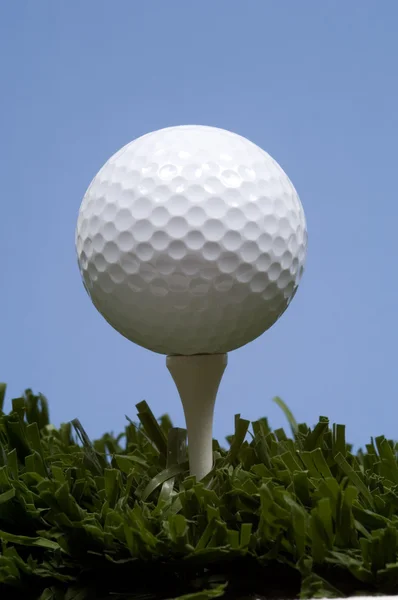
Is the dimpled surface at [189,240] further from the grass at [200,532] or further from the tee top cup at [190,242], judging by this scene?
the grass at [200,532]

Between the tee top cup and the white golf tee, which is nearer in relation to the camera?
the tee top cup

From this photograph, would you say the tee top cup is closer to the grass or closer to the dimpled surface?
the dimpled surface

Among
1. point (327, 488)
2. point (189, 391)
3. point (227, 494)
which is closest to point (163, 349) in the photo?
point (189, 391)

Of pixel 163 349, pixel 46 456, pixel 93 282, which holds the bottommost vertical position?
pixel 46 456

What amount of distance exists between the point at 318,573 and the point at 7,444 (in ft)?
2.26

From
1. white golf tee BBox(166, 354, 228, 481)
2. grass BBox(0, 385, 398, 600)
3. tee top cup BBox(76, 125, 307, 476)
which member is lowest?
grass BBox(0, 385, 398, 600)

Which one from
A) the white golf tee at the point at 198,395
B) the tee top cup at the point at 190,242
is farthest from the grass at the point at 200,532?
the tee top cup at the point at 190,242

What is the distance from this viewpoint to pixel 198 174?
4.54 ft

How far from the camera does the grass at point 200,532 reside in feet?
4.00

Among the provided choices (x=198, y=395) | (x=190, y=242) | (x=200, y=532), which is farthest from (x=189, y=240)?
(x=200, y=532)

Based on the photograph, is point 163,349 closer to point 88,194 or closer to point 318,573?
point 88,194

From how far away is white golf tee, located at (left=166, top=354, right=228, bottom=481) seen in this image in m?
1.47

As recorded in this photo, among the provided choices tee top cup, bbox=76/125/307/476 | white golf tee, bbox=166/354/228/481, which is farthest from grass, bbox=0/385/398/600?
tee top cup, bbox=76/125/307/476

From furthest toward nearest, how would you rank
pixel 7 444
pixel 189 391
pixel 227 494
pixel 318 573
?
pixel 7 444 < pixel 189 391 < pixel 227 494 < pixel 318 573
